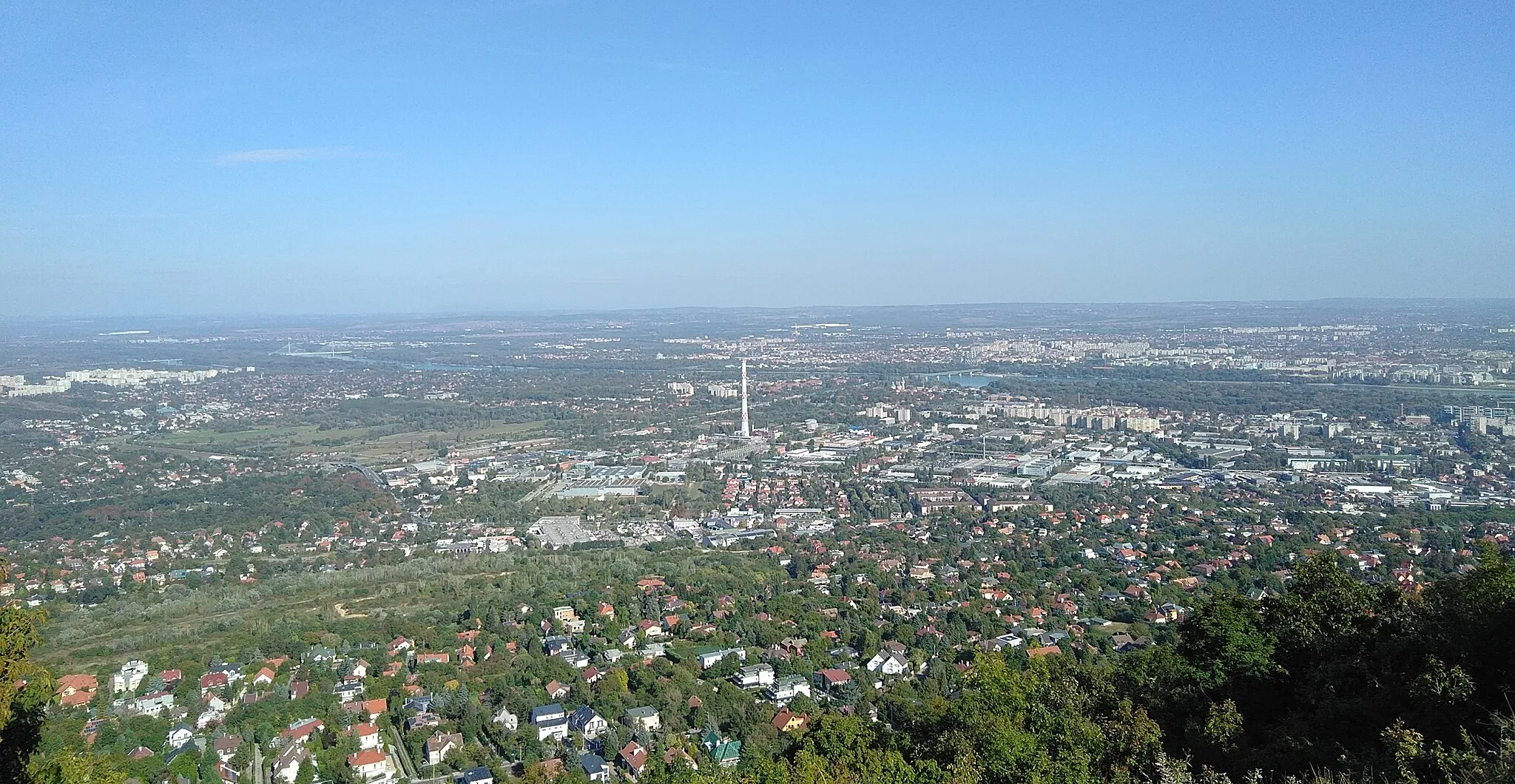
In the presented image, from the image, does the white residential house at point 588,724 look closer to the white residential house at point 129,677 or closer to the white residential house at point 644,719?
the white residential house at point 644,719

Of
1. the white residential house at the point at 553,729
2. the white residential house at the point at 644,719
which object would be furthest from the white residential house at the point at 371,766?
the white residential house at the point at 644,719

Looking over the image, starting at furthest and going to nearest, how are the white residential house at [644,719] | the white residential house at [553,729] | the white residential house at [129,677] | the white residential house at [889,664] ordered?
the white residential house at [889,664] < the white residential house at [129,677] < the white residential house at [644,719] < the white residential house at [553,729]

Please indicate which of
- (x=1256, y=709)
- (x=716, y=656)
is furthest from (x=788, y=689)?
(x=1256, y=709)

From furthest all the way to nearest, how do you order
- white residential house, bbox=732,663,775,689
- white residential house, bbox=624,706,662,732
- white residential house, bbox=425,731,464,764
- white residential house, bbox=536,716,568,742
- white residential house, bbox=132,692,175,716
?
white residential house, bbox=732,663,775,689 → white residential house, bbox=132,692,175,716 → white residential house, bbox=624,706,662,732 → white residential house, bbox=536,716,568,742 → white residential house, bbox=425,731,464,764

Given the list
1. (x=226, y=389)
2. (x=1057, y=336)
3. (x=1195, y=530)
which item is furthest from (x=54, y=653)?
(x=1057, y=336)

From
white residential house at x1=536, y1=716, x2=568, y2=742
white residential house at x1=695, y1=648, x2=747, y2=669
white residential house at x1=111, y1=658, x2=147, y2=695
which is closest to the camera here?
white residential house at x1=536, y1=716, x2=568, y2=742

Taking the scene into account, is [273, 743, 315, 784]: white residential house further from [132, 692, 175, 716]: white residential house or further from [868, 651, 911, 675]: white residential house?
[868, 651, 911, 675]: white residential house

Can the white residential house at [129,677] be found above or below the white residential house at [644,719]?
above

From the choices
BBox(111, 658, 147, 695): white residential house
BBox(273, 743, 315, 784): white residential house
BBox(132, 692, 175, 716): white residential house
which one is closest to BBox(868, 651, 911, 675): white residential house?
BBox(273, 743, 315, 784): white residential house

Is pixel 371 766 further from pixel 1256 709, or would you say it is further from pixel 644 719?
pixel 1256 709

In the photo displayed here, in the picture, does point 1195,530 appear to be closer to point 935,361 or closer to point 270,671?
point 270,671

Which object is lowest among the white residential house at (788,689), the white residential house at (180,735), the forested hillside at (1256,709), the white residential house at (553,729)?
the white residential house at (788,689)

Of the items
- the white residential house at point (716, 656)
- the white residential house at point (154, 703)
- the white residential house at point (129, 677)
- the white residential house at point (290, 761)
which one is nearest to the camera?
the white residential house at point (290, 761)
